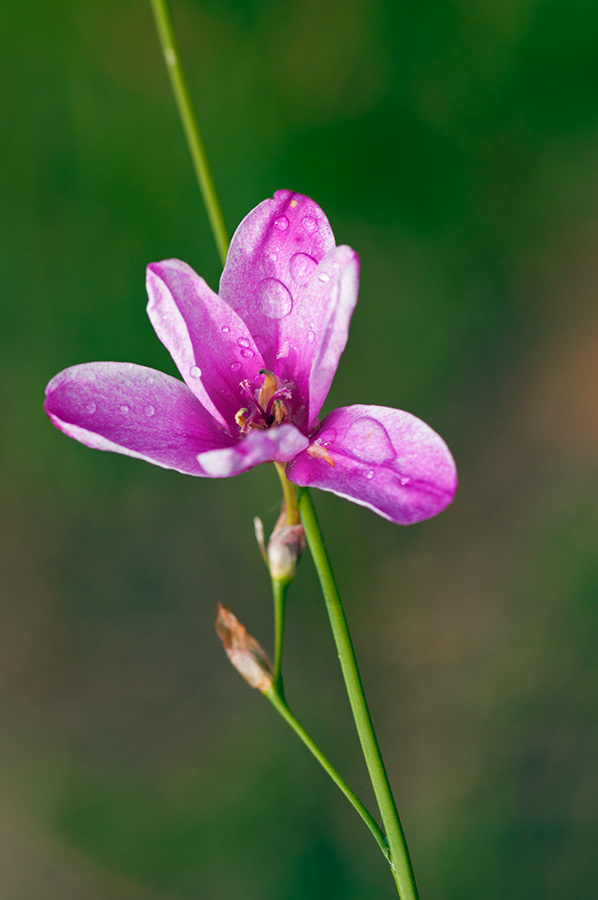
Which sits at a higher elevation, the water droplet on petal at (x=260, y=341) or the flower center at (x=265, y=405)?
the water droplet on petal at (x=260, y=341)

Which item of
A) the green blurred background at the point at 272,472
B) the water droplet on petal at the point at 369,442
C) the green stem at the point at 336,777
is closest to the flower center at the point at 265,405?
the water droplet on petal at the point at 369,442

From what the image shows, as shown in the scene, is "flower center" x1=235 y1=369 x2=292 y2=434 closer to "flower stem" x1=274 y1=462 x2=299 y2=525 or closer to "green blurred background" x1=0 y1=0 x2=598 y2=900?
"flower stem" x1=274 y1=462 x2=299 y2=525

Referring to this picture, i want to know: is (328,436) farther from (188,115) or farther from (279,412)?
(188,115)

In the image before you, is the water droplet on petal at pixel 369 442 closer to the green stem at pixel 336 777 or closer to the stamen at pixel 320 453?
the stamen at pixel 320 453

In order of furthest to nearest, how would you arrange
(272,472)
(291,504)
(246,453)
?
(272,472), (291,504), (246,453)

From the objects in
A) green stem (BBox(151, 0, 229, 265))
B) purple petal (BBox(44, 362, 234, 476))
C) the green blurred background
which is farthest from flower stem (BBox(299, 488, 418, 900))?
the green blurred background

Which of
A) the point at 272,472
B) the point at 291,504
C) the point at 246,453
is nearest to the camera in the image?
the point at 246,453

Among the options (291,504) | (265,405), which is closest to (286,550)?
(291,504)
